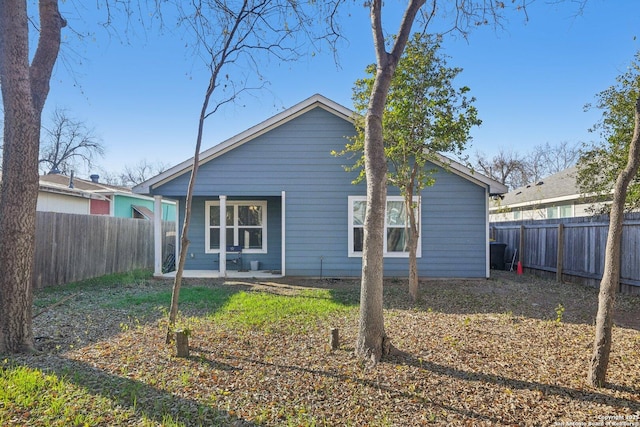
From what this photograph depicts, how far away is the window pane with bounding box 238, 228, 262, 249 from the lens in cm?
1198

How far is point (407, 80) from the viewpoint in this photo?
712 centimetres

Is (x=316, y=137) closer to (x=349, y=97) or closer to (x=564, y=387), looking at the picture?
(x=349, y=97)

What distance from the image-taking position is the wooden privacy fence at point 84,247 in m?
9.41

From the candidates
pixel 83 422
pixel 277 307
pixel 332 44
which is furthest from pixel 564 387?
pixel 332 44

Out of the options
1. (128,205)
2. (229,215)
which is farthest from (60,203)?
(229,215)

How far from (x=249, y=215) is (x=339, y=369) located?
8.59 m

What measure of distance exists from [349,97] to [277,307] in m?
4.61

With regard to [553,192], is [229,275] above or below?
below

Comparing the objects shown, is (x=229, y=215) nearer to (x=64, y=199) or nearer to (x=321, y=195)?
(x=321, y=195)

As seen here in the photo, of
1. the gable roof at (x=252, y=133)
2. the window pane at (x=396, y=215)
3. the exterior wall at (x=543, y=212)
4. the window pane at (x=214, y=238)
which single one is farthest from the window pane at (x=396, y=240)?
the exterior wall at (x=543, y=212)

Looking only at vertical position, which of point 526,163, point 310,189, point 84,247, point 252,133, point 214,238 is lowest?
point 84,247

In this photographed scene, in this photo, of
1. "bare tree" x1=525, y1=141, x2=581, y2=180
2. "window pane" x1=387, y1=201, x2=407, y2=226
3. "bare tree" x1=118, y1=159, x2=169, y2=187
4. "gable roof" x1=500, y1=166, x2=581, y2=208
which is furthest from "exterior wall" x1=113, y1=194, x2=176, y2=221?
"bare tree" x1=525, y1=141, x2=581, y2=180

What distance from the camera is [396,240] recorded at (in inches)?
404

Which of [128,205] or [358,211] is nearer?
[358,211]
